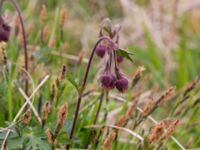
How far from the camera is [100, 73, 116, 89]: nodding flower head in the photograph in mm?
1951

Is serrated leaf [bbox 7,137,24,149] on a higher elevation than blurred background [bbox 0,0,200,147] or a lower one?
lower

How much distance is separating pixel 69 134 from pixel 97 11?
322cm

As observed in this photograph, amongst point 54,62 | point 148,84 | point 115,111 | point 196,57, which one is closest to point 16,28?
point 54,62

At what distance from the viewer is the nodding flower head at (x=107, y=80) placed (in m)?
1.95

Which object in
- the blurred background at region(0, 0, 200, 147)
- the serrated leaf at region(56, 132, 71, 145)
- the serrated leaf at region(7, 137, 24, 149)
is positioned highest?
the blurred background at region(0, 0, 200, 147)

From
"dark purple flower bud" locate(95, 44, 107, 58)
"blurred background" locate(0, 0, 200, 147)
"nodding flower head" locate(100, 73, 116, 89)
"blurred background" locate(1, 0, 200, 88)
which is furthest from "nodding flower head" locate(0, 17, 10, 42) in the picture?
"blurred background" locate(1, 0, 200, 88)

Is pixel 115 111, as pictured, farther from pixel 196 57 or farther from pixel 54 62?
pixel 196 57

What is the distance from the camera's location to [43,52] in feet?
8.16

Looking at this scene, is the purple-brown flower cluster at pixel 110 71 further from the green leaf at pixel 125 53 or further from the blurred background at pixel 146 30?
the blurred background at pixel 146 30

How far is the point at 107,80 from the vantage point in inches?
77.0

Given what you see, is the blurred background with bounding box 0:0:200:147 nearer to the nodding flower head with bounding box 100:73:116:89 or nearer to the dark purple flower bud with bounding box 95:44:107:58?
the dark purple flower bud with bounding box 95:44:107:58

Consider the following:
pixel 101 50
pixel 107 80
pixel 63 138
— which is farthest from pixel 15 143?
pixel 101 50

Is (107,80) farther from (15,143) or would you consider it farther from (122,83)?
(15,143)

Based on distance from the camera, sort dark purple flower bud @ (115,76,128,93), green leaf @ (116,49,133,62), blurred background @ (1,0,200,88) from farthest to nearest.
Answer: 1. blurred background @ (1,0,200,88)
2. dark purple flower bud @ (115,76,128,93)
3. green leaf @ (116,49,133,62)
